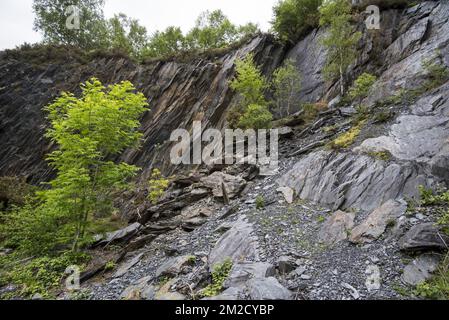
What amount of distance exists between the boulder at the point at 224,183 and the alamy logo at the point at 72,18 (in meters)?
27.2

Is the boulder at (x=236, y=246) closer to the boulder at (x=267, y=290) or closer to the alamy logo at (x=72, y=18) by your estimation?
the boulder at (x=267, y=290)

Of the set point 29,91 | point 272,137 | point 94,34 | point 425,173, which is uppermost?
point 94,34

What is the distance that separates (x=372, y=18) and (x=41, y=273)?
24163mm

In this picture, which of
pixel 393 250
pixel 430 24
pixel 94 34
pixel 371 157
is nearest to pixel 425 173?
pixel 371 157

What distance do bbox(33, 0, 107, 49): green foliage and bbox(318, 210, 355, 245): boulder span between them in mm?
31726

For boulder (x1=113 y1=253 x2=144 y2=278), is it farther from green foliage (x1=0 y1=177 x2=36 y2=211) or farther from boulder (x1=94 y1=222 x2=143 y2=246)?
green foliage (x1=0 y1=177 x2=36 y2=211)

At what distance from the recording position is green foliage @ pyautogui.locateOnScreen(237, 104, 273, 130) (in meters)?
14.8

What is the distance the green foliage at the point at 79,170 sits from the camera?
8.68 meters

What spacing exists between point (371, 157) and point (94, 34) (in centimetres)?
3309

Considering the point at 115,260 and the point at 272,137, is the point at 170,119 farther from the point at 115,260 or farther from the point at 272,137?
the point at 115,260

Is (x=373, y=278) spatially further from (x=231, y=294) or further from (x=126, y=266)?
(x=126, y=266)

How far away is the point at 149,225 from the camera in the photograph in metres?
10.5
